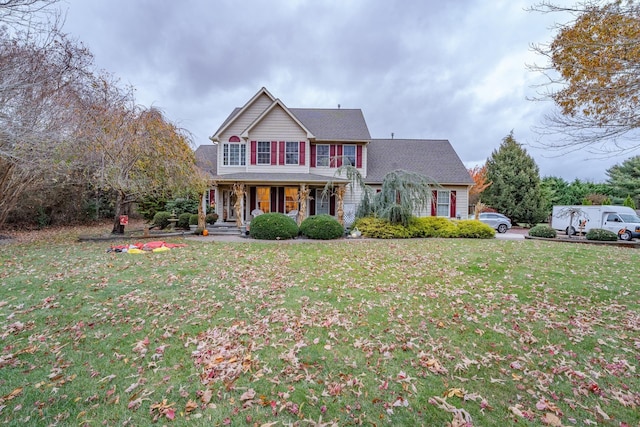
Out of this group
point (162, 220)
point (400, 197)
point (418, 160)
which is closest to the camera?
point (400, 197)

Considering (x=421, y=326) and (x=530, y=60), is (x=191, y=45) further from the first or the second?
(x=421, y=326)

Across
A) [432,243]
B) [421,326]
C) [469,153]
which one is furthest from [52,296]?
[469,153]

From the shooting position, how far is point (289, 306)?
16.9ft

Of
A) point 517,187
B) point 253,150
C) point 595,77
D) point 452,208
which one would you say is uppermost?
point 253,150

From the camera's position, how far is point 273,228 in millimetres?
13141

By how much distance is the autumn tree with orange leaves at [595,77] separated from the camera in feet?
14.6

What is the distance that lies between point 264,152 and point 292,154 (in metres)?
1.71

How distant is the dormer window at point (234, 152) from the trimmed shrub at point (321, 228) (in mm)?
7000

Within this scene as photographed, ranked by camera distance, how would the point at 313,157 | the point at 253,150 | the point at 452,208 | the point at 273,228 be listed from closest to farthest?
1. the point at 273,228
2. the point at 253,150
3. the point at 313,157
4. the point at 452,208

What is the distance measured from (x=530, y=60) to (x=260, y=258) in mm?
8039

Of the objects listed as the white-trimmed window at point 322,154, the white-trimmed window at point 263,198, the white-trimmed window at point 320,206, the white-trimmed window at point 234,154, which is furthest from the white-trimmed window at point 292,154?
the white-trimmed window at point 234,154

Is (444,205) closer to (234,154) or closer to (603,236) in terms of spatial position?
(603,236)

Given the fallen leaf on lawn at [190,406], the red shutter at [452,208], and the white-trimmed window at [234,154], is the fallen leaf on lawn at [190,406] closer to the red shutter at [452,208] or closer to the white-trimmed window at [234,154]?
the white-trimmed window at [234,154]

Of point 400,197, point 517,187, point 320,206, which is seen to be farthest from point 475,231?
point 517,187
